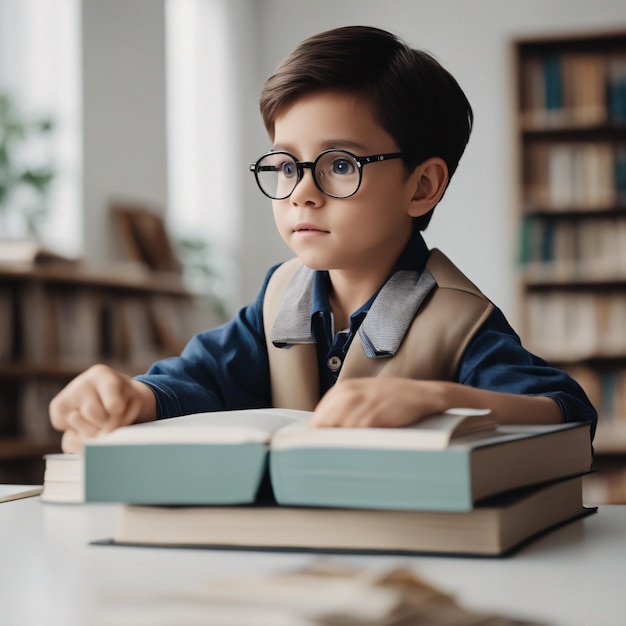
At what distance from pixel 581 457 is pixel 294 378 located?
43 centimetres

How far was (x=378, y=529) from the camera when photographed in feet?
2.05

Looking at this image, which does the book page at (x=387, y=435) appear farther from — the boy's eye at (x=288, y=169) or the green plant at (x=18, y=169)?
the green plant at (x=18, y=169)

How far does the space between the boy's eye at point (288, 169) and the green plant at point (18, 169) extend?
3.09 meters

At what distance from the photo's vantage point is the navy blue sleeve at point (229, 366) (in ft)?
3.73

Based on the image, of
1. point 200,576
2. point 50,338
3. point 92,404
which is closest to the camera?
point 200,576

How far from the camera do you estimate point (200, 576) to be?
58 centimetres

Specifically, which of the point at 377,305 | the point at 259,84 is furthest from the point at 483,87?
the point at 377,305

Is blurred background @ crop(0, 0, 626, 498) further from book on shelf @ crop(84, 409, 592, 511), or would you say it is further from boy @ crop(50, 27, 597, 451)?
book on shelf @ crop(84, 409, 592, 511)

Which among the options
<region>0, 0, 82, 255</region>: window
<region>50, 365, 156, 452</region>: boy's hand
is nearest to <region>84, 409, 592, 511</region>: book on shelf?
<region>50, 365, 156, 452</region>: boy's hand

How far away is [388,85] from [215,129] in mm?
5517

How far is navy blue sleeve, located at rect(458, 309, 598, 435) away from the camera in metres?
0.92

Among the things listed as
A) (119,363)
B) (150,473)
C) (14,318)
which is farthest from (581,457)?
(119,363)

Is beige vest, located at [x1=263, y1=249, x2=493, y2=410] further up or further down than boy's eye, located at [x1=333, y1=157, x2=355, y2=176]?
further down

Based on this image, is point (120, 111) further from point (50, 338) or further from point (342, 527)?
point (342, 527)
